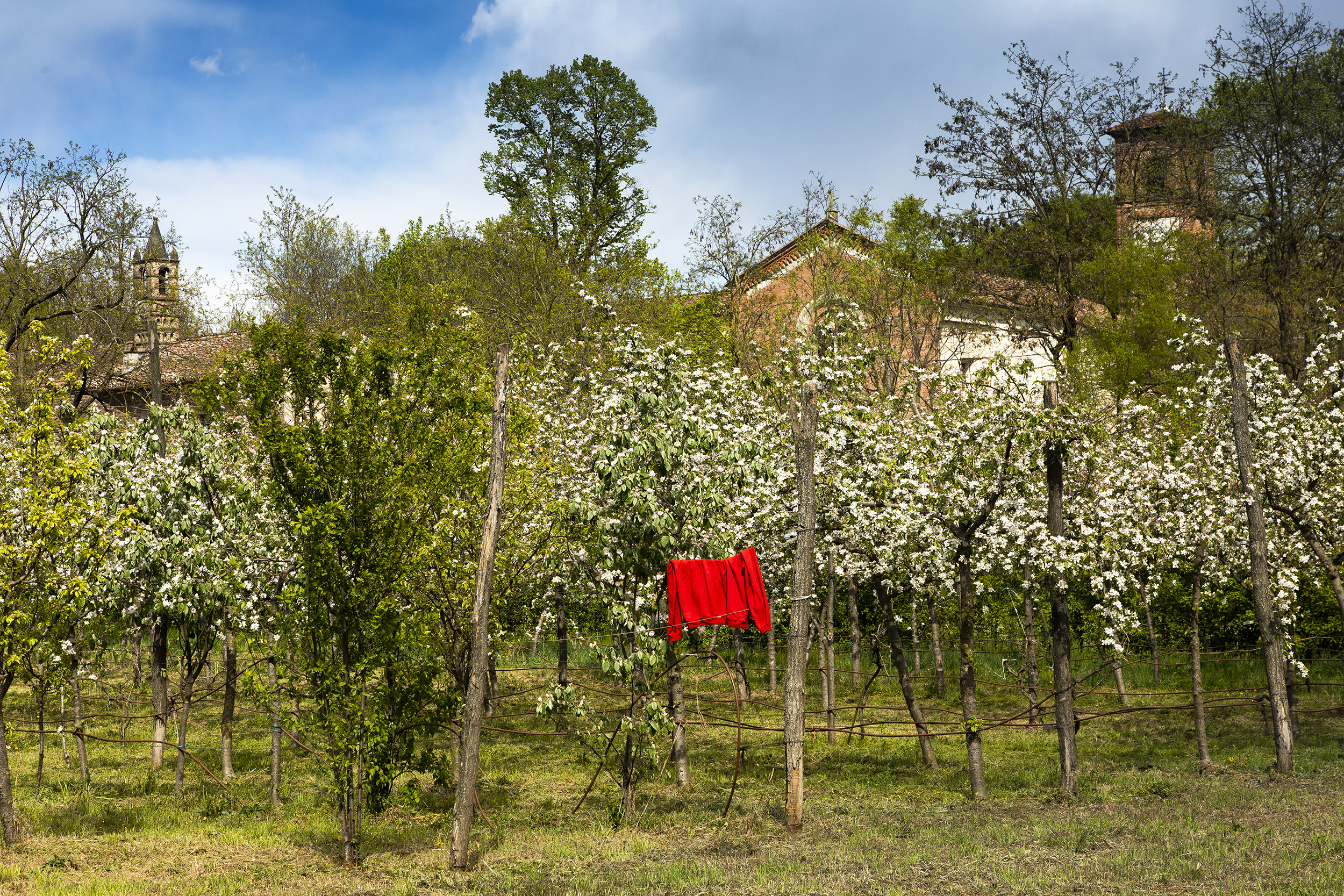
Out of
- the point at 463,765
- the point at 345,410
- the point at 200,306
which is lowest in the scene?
the point at 463,765

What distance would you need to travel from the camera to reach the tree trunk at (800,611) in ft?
36.3

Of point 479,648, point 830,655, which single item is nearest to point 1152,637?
point 830,655

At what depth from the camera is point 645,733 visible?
1179 centimetres

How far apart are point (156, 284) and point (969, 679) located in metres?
28.0

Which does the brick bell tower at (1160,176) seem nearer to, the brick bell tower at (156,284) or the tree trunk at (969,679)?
the tree trunk at (969,679)

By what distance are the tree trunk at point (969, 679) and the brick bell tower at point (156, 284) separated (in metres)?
22.7

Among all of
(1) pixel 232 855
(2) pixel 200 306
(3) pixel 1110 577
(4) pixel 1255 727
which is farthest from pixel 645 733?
(2) pixel 200 306

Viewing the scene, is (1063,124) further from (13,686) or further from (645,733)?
(13,686)

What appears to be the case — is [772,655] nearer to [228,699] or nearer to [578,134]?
[228,699]

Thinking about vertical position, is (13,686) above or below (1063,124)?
below

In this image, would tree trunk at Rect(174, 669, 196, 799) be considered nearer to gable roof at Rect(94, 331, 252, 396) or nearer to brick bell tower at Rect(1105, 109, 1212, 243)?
gable roof at Rect(94, 331, 252, 396)

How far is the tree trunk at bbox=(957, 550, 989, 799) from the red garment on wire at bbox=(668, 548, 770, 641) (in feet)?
9.32

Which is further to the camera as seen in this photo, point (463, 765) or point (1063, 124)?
point (1063, 124)

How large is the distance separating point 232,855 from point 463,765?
10.3 ft
